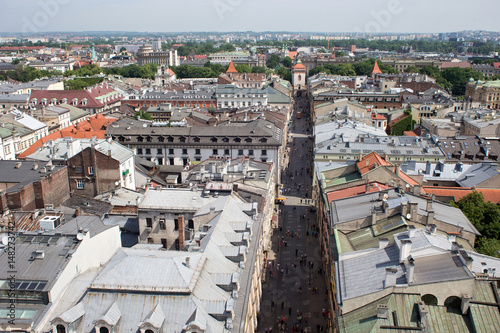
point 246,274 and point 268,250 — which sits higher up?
point 246,274

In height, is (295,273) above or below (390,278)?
below

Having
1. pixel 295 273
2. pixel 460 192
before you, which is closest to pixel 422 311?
pixel 295 273

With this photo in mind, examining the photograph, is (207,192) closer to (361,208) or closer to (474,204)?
(361,208)

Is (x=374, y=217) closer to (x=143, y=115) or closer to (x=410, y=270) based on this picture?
(x=410, y=270)

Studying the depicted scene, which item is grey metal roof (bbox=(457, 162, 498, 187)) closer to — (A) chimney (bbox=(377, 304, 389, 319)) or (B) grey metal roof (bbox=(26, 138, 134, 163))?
(A) chimney (bbox=(377, 304, 389, 319))

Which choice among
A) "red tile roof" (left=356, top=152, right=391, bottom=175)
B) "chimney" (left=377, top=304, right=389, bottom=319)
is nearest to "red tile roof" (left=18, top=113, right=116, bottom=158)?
"red tile roof" (left=356, top=152, right=391, bottom=175)

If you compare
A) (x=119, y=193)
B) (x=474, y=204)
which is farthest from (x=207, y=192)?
(x=474, y=204)
